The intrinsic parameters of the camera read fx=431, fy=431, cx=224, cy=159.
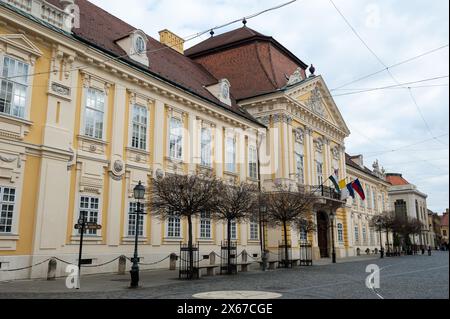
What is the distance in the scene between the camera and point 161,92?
2275 centimetres

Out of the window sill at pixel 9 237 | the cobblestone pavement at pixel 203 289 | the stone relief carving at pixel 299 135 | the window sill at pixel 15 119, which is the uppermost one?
the stone relief carving at pixel 299 135

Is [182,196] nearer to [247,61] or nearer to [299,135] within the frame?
[299,135]

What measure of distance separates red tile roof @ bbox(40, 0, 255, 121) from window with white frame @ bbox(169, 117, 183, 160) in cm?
205

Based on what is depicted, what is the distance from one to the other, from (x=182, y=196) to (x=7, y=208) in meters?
6.24

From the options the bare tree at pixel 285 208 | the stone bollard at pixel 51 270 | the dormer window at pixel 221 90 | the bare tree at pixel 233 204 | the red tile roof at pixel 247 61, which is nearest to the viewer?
the stone bollard at pixel 51 270

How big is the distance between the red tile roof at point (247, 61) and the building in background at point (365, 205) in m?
14.6

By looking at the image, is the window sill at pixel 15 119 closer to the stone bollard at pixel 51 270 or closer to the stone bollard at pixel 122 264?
the stone bollard at pixel 51 270

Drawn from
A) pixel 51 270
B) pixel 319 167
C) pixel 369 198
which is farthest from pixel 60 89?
pixel 369 198

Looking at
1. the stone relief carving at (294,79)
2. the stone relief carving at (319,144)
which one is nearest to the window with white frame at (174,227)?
the stone relief carving at (294,79)

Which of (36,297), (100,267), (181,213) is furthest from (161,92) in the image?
(36,297)

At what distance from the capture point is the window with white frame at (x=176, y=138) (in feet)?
76.7

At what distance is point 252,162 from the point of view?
3042 centimetres
